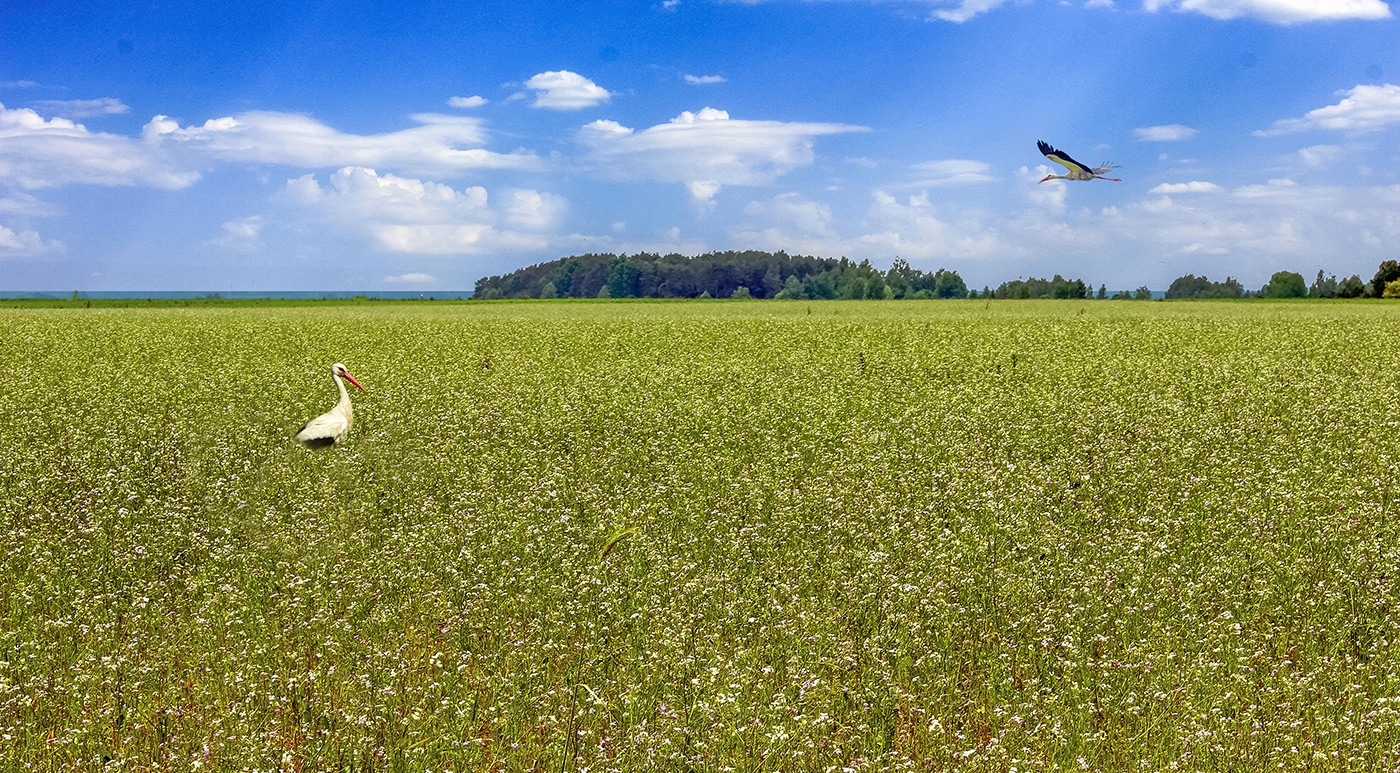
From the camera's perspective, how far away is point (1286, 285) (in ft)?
406

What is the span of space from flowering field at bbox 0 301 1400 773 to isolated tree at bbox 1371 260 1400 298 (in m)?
96.6

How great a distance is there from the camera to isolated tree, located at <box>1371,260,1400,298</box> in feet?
309

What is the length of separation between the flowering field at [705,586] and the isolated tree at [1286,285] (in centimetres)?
12316

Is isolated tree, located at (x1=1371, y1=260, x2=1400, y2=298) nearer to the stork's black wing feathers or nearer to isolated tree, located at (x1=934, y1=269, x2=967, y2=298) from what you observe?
isolated tree, located at (x1=934, y1=269, x2=967, y2=298)

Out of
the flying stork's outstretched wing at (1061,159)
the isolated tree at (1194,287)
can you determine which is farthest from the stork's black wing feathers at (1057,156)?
the isolated tree at (1194,287)

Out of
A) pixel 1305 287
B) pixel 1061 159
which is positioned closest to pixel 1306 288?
pixel 1305 287

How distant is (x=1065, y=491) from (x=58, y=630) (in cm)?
1050

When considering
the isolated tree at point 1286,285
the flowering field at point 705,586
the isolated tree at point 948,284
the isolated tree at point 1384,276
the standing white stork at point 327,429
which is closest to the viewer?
the flowering field at point 705,586

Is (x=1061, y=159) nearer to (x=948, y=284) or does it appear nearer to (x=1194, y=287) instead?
(x=948, y=284)

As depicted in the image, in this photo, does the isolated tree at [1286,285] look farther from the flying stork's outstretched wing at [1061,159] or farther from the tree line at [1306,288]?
the flying stork's outstretched wing at [1061,159]

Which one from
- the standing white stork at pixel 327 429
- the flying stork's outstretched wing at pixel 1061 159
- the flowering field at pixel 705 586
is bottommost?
the flowering field at pixel 705 586

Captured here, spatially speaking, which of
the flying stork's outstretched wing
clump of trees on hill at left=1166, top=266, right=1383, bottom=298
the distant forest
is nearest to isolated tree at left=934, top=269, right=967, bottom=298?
the distant forest

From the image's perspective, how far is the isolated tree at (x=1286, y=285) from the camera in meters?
121

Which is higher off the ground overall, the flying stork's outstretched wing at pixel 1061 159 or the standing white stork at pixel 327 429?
the flying stork's outstretched wing at pixel 1061 159
